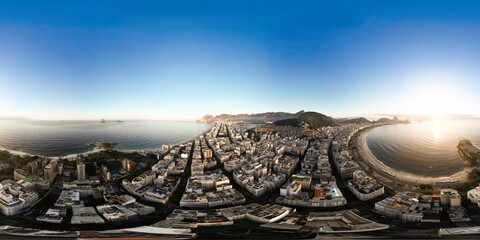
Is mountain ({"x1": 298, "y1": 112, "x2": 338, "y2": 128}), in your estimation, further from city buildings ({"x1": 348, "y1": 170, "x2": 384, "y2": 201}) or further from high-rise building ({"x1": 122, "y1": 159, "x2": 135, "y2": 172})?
high-rise building ({"x1": 122, "y1": 159, "x2": 135, "y2": 172})

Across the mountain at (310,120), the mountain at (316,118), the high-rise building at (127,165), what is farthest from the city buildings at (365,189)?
the mountain at (316,118)

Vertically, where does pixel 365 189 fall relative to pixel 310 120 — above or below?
below

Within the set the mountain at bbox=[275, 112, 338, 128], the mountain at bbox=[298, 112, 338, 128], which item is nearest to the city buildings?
the mountain at bbox=[275, 112, 338, 128]

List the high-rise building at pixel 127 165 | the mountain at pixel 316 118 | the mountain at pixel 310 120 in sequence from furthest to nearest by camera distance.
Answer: the mountain at pixel 316 118 → the mountain at pixel 310 120 → the high-rise building at pixel 127 165

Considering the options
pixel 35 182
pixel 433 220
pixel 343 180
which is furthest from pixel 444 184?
pixel 35 182

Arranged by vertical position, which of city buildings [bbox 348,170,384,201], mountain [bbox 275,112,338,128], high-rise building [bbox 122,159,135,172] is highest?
mountain [bbox 275,112,338,128]

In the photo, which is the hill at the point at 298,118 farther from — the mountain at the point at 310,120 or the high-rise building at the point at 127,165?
the high-rise building at the point at 127,165

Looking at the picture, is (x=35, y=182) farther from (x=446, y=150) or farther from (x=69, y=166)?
(x=446, y=150)

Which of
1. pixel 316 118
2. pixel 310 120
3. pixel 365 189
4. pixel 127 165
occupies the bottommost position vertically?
pixel 365 189

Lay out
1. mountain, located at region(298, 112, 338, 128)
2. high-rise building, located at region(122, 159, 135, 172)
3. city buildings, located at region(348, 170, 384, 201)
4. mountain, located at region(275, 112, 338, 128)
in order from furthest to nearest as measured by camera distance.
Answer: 1. mountain, located at region(298, 112, 338, 128)
2. mountain, located at region(275, 112, 338, 128)
3. high-rise building, located at region(122, 159, 135, 172)
4. city buildings, located at region(348, 170, 384, 201)

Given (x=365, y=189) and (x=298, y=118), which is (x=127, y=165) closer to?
(x=365, y=189)

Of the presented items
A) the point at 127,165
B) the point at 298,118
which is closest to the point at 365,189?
the point at 127,165
